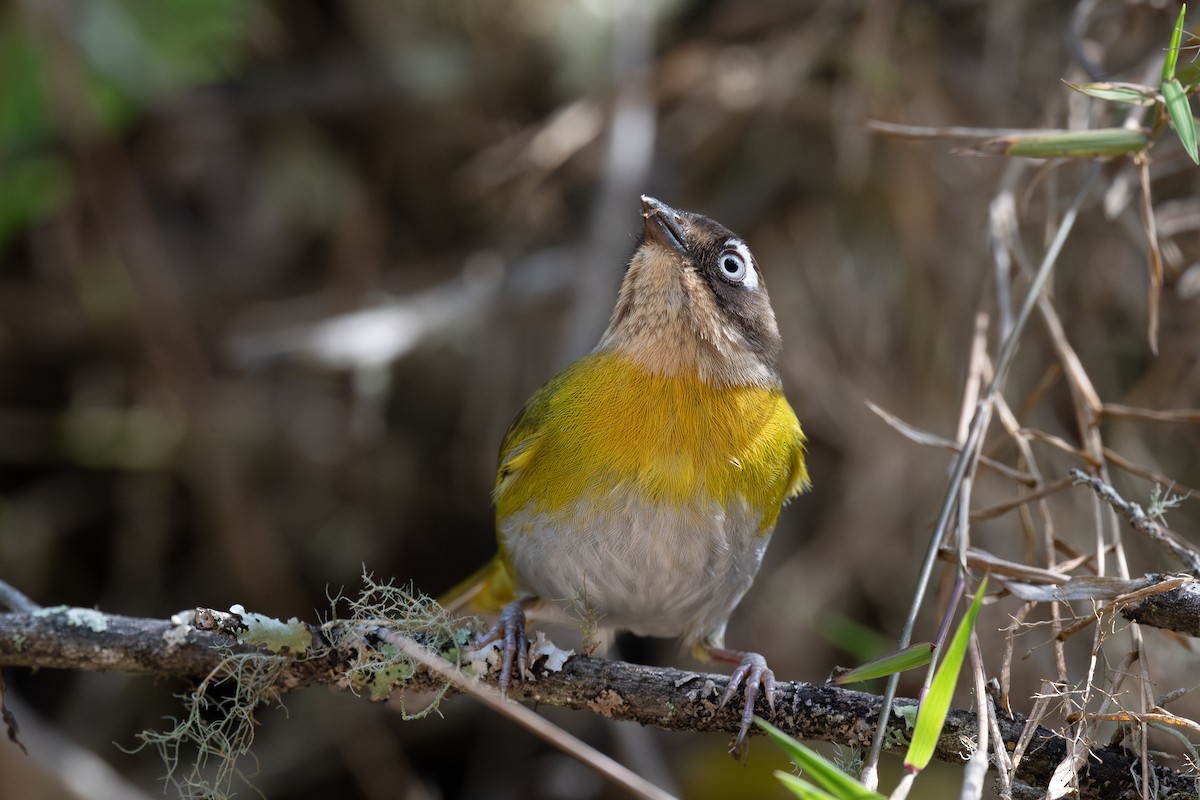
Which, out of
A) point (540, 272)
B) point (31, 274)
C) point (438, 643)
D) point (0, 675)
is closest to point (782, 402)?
point (438, 643)

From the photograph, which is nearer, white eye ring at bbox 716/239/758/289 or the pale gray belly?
the pale gray belly

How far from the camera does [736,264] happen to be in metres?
3.79

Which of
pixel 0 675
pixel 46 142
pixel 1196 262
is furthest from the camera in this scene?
pixel 46 142

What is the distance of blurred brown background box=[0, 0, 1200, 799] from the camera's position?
4852mm

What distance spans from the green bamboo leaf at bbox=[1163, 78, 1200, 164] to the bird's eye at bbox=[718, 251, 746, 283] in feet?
4.78

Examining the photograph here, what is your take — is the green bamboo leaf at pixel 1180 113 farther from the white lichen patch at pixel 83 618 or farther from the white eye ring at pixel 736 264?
the white lichen patch at pixel 83 618

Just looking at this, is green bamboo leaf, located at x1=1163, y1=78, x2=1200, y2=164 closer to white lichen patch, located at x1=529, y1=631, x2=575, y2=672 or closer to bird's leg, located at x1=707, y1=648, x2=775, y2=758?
bird's leg, located at x1=707, y1=648, x2=775, y2=758

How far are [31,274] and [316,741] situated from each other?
105 inches

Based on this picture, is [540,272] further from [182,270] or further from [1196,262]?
[1196,262]

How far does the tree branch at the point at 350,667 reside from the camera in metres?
2.53

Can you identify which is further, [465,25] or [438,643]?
[465,25]

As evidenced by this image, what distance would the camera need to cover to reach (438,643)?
2.82 metres

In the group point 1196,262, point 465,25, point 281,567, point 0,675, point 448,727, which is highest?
point 465,25

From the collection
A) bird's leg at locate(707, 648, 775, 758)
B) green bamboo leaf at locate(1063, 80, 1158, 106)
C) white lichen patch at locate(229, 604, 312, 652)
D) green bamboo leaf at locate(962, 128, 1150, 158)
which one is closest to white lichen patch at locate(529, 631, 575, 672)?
bird's leg at locate(707, 648, 775, 758)
